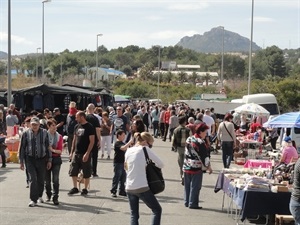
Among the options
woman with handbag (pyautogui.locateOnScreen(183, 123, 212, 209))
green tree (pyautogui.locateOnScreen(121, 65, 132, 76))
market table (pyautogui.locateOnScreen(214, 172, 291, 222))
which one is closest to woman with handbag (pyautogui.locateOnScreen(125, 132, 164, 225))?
market table (pyautogui.locateOnScreen(214, 172, 291, 222))

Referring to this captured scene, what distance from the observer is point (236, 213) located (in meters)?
12.0

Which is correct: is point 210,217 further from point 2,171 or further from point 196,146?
point 2,171

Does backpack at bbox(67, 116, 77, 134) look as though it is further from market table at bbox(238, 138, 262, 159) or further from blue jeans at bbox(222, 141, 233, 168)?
market table at bbox(238, 138, 262, 159)

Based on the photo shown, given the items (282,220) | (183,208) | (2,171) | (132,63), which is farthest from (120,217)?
(132,63)

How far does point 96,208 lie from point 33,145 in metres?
1.68

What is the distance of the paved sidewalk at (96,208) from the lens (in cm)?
1170

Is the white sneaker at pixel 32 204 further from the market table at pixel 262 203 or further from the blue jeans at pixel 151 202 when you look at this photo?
the market table at pixel 262 203

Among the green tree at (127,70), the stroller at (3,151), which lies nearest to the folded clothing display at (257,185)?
the stroller at (3,151)

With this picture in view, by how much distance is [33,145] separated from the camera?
41.3ft

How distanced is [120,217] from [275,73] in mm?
131885

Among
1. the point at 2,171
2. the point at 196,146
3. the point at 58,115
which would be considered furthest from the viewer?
the point at 58,115

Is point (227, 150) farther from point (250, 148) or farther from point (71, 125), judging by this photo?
point (250, 148)

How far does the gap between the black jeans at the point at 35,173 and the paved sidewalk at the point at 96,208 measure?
11.8 inches

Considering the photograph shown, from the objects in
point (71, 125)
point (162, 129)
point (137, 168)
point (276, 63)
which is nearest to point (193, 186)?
point (137, 168)
